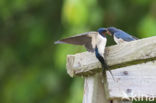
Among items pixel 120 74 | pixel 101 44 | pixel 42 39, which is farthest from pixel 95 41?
pixel 42 39

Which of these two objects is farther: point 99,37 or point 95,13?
point 95,13

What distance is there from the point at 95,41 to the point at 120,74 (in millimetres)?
212

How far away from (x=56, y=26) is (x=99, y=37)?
16.4ft

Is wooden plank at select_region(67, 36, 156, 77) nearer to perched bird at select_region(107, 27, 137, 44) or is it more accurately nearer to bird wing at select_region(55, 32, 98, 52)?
bird wing at select_region(55, 32, 98, 52)

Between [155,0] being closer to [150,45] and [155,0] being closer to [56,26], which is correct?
[56,26]

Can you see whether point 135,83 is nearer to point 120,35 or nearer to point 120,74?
point 120,74

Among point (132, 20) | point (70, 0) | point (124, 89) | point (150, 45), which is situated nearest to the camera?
point (150, 45)

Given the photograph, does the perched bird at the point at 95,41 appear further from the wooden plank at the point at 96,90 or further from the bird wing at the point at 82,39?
the wooden plank at the point at 96,90

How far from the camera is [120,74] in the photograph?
343 centimetres

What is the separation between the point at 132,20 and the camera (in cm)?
791

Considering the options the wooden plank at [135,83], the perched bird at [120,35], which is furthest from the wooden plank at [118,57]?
the perched bird at [120,35]

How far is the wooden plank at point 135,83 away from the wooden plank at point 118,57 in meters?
0.10

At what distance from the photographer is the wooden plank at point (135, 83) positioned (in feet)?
11.1

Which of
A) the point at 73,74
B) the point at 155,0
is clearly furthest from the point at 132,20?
the point at 73,74
